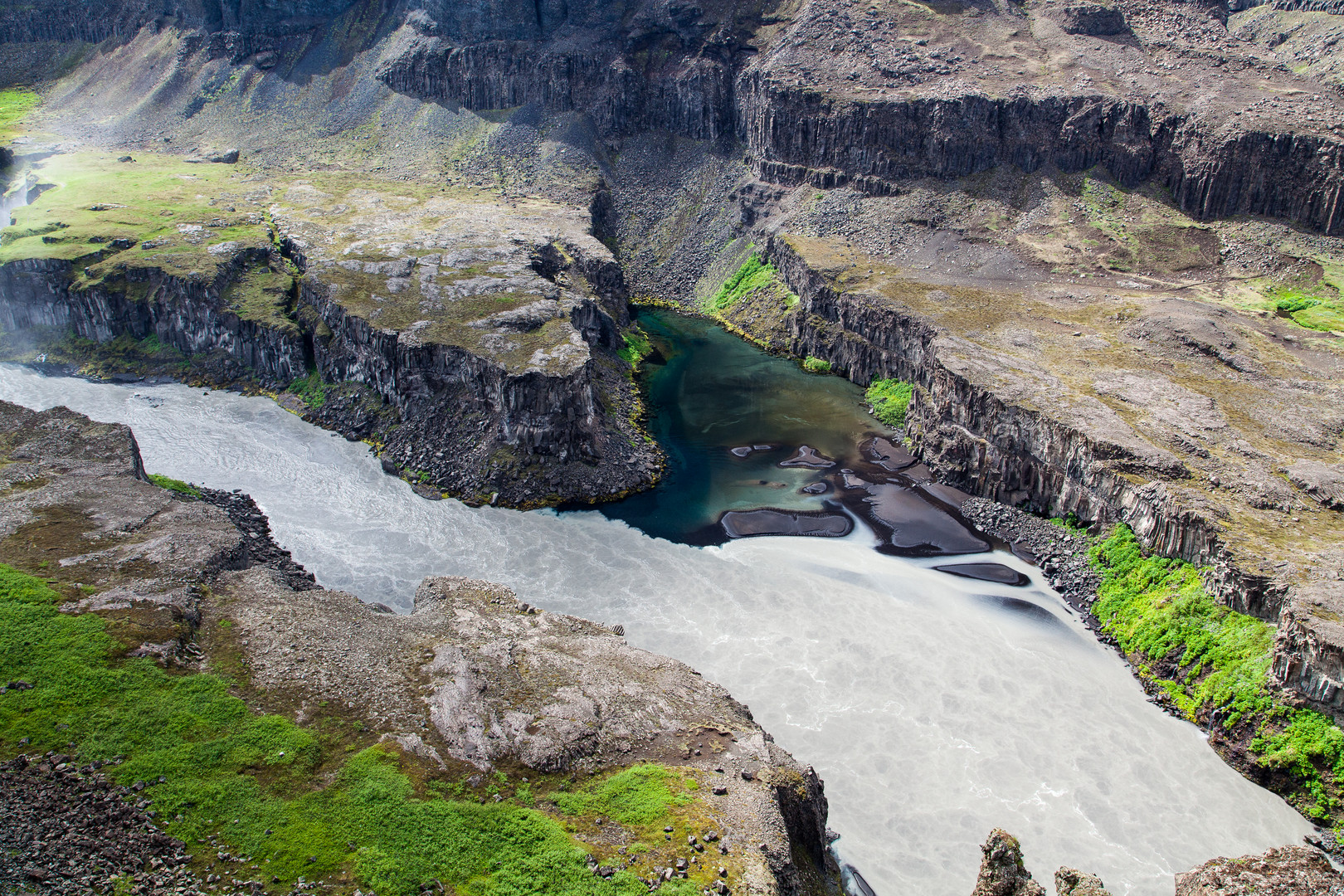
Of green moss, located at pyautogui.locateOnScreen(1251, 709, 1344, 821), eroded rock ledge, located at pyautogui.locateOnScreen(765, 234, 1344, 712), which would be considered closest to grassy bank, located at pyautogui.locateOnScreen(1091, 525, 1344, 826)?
green moss, located at pyautogui.locateOnScreen(1251, 709, 1344, 821)

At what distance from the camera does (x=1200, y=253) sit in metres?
89.4

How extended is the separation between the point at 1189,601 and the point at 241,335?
87.2 meters

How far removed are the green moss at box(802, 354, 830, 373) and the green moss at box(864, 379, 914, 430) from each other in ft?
24.7

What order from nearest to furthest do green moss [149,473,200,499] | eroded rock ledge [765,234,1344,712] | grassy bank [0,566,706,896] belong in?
grassy bank [0,566,706,896] < eroded rock ledge [765,234,1344,712] < green moss [149,473,200,499]

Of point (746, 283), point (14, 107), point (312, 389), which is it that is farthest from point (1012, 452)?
point (14, 107)

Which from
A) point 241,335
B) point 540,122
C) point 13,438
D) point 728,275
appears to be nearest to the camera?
point 13,438

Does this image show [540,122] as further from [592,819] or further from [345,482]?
[592,819]

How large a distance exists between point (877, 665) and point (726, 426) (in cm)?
3496

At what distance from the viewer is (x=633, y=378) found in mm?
88312

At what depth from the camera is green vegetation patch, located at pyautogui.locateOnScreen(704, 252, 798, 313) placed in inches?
4166

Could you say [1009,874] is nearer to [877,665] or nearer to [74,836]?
[877,665]

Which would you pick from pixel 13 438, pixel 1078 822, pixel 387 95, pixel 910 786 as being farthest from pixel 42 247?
pixel 1078 822

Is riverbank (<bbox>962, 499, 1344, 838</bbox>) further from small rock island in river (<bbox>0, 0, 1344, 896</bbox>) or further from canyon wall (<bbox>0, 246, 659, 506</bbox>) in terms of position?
canyon wall (<bbox>0, 246, 659, 506</bbox>)

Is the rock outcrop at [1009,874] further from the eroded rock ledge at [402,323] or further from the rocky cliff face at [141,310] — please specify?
the rocky cliff face at [141,310]
